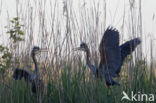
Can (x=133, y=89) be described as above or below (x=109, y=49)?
below

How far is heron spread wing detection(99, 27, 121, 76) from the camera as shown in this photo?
379 centimetres

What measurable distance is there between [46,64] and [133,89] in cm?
82

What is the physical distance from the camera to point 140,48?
3.23m

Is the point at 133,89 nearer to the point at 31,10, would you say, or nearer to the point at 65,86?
the point at 65,86

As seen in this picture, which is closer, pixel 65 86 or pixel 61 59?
pixel 61 59

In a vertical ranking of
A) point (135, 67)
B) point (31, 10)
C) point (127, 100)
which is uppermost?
point (31, 10)

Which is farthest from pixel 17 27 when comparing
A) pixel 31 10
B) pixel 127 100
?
pixel 127 100

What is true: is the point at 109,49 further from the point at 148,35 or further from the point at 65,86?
the point at 65,86

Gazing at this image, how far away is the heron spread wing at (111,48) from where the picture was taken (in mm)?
3785

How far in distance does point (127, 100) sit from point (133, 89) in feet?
0.62

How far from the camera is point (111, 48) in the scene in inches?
152

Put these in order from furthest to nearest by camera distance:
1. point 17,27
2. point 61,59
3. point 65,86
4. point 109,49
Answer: point 17,27
point 109,49
point 65,86
point 61,59

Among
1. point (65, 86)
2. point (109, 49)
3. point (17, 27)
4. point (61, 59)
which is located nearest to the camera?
point (61, 59)

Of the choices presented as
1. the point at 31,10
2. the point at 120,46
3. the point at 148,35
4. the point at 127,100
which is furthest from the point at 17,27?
the point at 127,100
